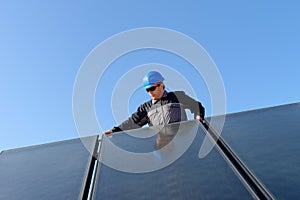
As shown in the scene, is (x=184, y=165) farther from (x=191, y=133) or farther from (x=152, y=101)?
(x=152, y=101)

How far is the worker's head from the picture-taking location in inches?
240

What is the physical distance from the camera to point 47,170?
3506mm

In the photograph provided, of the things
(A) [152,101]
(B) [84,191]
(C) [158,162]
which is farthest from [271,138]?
(A) [152,101]

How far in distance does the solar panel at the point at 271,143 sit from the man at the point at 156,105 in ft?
4.72

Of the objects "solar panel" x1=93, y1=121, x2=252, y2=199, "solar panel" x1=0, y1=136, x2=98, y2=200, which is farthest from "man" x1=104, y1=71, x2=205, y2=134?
"solar panel" x1=93, y1=121, x2=252, y2=199

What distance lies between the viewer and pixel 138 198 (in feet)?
7.84

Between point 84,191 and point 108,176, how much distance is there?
233 mm

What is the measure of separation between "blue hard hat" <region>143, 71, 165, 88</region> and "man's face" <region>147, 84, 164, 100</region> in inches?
2.7

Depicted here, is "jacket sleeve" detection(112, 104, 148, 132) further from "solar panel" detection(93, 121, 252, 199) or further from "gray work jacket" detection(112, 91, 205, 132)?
"solar panel" detection(93, 121, 252, 199)

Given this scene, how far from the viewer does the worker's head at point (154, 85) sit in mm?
6105

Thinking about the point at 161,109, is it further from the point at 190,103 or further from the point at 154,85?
the point at 190,103

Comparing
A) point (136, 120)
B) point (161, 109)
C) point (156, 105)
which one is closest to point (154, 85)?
point (156, 105)

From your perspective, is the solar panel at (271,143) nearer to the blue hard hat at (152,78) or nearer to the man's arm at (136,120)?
the blue hard hat at (152,78)

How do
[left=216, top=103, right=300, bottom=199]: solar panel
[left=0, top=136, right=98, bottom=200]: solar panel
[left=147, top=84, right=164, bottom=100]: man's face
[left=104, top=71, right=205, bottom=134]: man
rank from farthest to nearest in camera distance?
[left=147, top=84, right=164, bottom=100]: man's face, [left=104, top=71, right=205, bottom=134]: man, [left=0, top=136, right=98, bottom=200]: solar panel, [left=216, top=103, right=300, bottom=199]: solar panel
